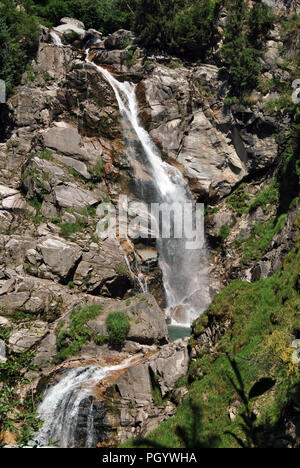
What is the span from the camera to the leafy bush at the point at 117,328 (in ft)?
44.8

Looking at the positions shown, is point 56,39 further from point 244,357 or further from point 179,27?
point 244,357

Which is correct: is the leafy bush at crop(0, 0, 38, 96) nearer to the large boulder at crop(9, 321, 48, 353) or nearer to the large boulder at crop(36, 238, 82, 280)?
the large boulder at crop(36, 238, 82, 280)

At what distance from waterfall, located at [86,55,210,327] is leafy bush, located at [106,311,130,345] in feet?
18.2

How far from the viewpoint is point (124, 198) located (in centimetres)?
2120

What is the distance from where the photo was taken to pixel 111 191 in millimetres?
21250

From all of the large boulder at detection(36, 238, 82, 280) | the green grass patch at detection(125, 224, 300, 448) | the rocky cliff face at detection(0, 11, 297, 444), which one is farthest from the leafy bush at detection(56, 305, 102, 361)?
the green grass patch at detection(125, 224, 300, 448)

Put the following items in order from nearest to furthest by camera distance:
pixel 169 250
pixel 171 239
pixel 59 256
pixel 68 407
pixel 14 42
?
pixel 68 407 → pixel 59 256 → pixel 169 250 → pixel 171 239 → pixel 14 42

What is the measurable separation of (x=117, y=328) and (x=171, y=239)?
893 cm

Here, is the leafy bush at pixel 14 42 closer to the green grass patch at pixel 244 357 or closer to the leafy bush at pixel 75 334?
the leafy bush at pixel 75 334

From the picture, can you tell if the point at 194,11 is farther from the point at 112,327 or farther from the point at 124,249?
the point at 112,327

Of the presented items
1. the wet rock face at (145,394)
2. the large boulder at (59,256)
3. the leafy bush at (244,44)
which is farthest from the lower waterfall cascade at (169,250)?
the leafy bush at (244,44)

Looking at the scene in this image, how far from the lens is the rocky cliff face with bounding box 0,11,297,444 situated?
13.2 meters

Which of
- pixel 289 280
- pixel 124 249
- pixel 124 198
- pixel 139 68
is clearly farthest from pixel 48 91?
pixel 289 280

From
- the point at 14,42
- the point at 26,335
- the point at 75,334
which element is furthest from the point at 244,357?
the point at 14,42
